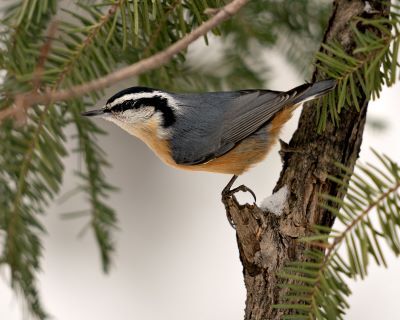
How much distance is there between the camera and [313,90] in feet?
3.90

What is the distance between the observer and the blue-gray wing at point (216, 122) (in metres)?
1.60

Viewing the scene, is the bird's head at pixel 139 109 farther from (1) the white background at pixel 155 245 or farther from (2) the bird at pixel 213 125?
(1) the white background at pixel 155 245

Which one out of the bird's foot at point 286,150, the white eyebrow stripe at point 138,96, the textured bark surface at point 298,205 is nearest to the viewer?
the textured bark surface at point 298,205

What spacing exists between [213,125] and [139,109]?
20cm

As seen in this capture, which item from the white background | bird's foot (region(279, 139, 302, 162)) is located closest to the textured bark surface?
bird's foot (region(279, 139, 302, 162))

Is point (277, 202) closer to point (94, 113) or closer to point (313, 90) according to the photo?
point (313, 90)

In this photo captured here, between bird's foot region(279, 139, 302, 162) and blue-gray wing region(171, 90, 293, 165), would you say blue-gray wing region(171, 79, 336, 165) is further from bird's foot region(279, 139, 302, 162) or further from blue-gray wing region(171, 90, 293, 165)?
bird's foot region(279, 139, 302, 162)

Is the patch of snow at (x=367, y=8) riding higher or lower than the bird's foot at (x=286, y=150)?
higher

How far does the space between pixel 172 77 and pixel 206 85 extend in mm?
211

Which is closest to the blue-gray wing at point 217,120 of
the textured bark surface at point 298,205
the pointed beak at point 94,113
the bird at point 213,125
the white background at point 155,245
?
the bird at point 213,125

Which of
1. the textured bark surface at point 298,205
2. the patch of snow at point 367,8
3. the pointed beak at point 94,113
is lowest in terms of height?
the textured bark surface at point 298,205

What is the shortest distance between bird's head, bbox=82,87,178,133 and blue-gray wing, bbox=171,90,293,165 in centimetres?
4

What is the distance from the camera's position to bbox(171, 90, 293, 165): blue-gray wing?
1599mm

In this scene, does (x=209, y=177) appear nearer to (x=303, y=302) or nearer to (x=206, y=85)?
(x=206, y=85)
